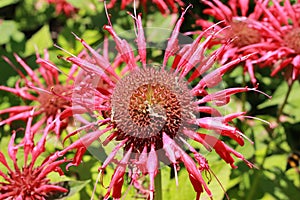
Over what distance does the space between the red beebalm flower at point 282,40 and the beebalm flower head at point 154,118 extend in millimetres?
538

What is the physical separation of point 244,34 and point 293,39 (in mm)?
217

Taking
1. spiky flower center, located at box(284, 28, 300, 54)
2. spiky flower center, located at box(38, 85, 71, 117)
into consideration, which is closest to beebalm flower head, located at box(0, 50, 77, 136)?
spiky flower center, located at box(38, 85, 71, 117)

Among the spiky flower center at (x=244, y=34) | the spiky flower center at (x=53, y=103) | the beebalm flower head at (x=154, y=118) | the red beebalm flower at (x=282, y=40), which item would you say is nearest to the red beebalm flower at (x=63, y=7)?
the spiky flower center at (x=53, y=103)

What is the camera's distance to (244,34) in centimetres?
206

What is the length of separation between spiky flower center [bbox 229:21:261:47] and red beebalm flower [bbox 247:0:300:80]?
7 cm

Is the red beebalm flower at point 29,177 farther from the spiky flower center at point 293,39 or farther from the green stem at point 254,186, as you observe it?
the spiky flower center at point 293,39

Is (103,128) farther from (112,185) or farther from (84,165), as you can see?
(84,165)

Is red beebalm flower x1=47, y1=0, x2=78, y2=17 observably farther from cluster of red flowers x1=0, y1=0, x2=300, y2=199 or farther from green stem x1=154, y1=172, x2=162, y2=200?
green stem x1=154, y1=172, x2=162, y2=200

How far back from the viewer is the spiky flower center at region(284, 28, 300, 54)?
74.4 inches

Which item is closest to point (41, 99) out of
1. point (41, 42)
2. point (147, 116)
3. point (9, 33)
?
point (41, 42)

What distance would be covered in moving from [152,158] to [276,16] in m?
1.13

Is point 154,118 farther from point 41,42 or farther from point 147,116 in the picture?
point 41,42

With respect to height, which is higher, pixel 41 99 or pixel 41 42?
pixel 41 42

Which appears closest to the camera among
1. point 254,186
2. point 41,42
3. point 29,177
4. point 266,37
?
point 29,177
